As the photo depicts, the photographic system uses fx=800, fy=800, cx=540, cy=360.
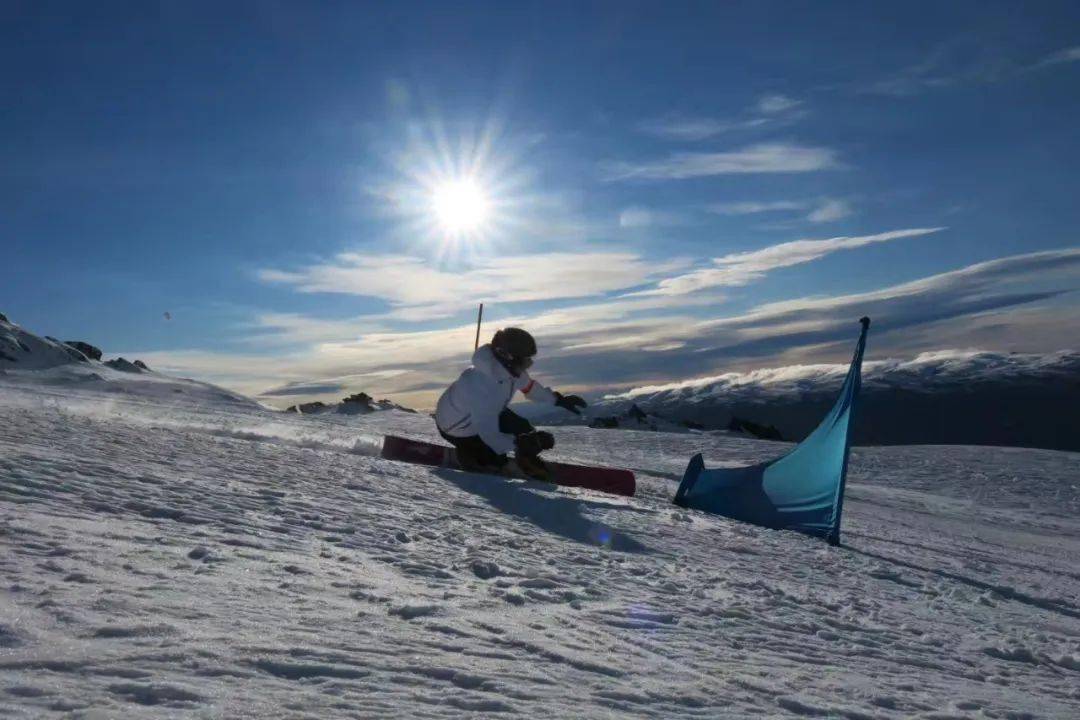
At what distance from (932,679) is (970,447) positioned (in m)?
21.7

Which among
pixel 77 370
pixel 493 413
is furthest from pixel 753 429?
pixel 77 370

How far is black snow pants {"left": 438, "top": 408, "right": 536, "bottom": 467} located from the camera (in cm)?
891

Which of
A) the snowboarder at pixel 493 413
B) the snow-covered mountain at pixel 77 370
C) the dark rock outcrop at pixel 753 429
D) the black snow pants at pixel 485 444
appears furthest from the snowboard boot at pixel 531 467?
the snow-covered mountain at pixel 77 370

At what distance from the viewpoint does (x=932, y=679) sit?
10.6ft

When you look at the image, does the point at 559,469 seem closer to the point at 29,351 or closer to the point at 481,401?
the point at 481,401

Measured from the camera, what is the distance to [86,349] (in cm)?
5959

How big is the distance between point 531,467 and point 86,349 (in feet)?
199

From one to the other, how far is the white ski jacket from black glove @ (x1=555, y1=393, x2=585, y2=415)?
671mm

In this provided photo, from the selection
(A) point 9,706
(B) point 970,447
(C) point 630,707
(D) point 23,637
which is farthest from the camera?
(B) point 970,447

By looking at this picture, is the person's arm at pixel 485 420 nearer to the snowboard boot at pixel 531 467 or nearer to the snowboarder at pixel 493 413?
the snowboarder at pixel 493 413

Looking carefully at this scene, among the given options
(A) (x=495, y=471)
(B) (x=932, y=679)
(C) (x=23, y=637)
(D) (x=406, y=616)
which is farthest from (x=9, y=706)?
(A) (x=495, y=471)

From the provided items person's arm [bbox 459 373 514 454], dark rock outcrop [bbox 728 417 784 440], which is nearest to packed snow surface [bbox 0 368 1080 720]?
person's arm [bbox 459 373 514 454]

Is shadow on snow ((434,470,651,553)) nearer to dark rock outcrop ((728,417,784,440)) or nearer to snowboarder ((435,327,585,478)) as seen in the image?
snowboarder ((435,327,585,478))

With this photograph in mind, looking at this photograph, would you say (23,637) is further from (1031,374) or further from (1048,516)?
(1031,374)
